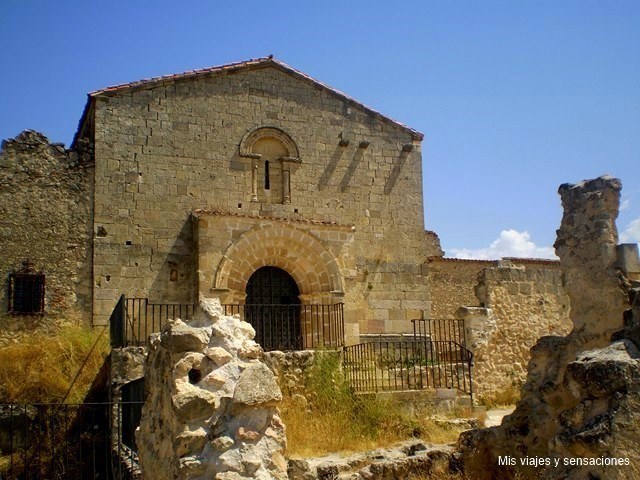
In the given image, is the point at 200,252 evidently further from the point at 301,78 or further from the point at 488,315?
the point at 488,315

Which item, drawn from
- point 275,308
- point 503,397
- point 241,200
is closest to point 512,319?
point 503,397

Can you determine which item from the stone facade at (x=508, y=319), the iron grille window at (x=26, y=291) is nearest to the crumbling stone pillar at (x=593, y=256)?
the stone facade at (x=508, y=319)

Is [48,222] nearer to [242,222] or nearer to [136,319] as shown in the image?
[136,319]

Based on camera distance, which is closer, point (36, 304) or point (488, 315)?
point (36, 304)

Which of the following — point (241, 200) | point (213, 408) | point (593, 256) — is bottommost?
point (213, 408)

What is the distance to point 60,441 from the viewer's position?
37.8 feet

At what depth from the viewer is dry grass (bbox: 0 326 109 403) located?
12.0 m

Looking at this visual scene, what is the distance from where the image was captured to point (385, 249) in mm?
16844

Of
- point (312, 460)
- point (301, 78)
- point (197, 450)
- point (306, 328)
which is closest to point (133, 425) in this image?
point (312, 460)

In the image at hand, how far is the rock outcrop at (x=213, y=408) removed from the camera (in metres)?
4.93

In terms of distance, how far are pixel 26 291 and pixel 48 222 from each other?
1492 millimetres

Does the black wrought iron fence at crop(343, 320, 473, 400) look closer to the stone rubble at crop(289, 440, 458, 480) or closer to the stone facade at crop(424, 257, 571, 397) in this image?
the stone facade at crop(424, 257, 571, 397)

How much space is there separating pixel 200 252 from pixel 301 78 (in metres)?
5.40

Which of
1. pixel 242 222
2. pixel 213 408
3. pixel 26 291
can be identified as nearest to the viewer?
pixel 213 408
